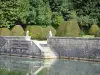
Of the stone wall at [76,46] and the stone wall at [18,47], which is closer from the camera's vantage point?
the stone wall at [76,46]

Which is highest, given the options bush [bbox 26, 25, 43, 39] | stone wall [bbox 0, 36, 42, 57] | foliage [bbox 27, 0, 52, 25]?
foliage [bbox 27, 0, 52, 25]

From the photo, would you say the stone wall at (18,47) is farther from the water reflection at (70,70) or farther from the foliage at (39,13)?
the foliage at (39,13)

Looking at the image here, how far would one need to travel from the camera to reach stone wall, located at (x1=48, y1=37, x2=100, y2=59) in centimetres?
2845

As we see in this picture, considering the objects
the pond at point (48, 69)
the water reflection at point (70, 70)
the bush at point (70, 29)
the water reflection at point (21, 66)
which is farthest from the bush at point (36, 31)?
the water reflection at point (70, 70)

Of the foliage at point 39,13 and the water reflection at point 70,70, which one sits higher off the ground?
the foliage at point 39,13

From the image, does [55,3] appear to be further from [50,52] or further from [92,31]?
[50,52]

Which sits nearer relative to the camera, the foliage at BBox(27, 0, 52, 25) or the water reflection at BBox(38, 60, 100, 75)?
the water reflection at BBox(38, 60, 100, 75)

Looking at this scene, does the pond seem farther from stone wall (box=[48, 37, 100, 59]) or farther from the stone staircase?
the stone staircase

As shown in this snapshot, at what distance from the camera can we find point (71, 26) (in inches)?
1289

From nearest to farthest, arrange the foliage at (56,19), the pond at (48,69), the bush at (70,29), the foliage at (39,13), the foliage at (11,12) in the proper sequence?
1. the pond at (48,69)
2. the bush at (70,29)
3. the foliage at (11,12)
4. the foliage at (39,13)
5. the foliage at (56,19)

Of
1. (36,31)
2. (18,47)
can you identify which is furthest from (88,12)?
(18,47)

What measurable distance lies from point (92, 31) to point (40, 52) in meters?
11.1

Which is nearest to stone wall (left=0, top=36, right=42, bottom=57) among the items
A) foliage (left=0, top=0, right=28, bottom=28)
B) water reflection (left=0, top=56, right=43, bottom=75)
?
water reflection (left=0, top=56, right=43, bottom=75)

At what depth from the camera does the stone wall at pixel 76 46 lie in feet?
93.4
